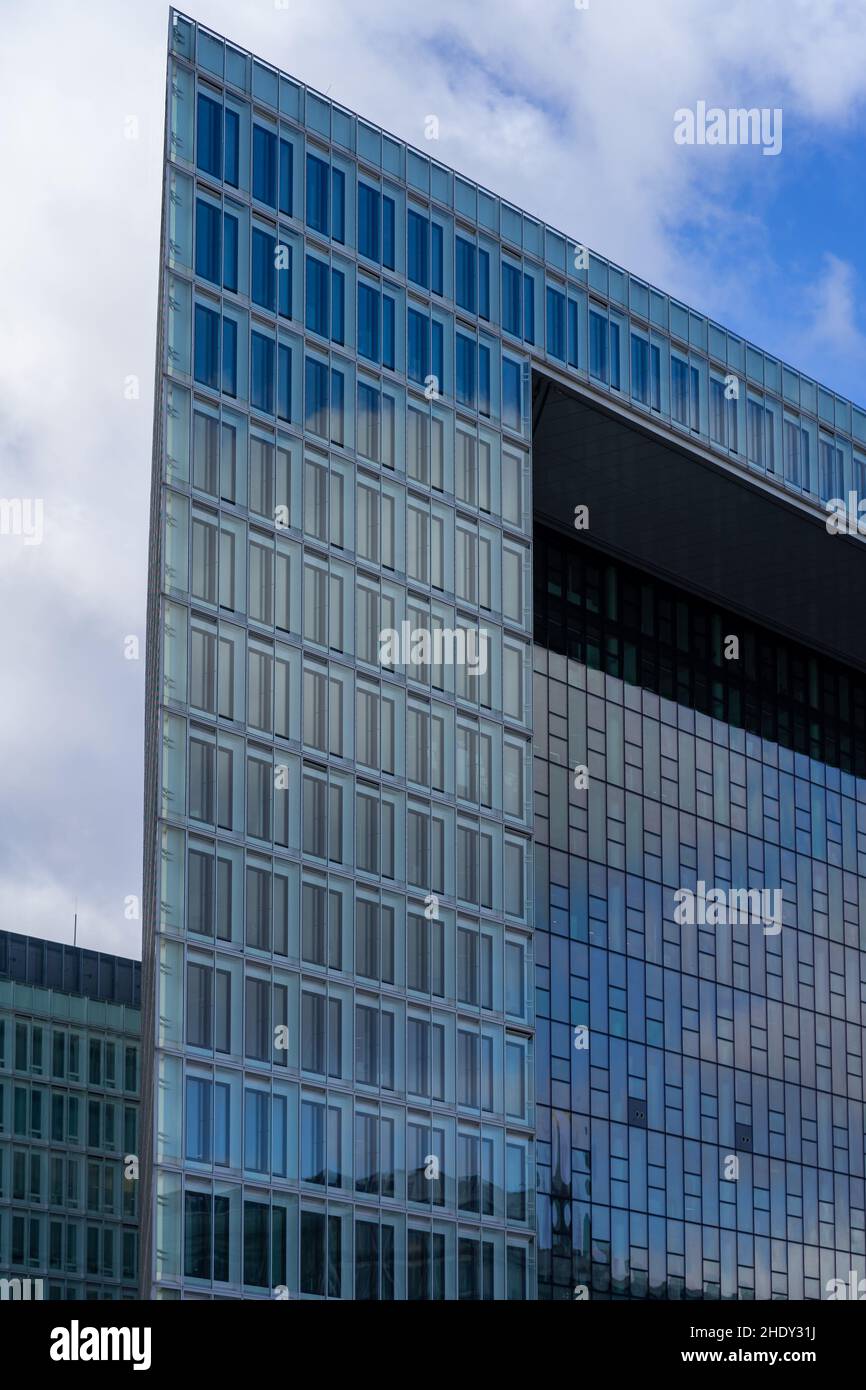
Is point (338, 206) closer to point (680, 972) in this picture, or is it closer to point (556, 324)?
point (556, 324)

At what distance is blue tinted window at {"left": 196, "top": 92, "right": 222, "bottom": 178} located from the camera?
54000mm

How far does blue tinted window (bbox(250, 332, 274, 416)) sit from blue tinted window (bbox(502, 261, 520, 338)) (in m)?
9.03

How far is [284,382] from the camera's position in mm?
54469

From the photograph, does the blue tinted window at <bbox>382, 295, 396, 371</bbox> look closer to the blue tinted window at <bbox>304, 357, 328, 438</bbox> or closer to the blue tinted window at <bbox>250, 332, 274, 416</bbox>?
the blue tinted window at <bbox>304, 357, 328, 438</bbox>

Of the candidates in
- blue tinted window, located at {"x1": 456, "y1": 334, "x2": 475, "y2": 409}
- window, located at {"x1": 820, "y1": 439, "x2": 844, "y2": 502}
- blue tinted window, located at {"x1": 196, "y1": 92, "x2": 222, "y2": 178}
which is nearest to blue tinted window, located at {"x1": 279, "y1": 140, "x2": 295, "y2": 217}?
blue tinted window, located at {"x1": 196, "y1": 92, "x2": 222, "y2": 178}

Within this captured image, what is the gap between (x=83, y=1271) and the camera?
303 ft

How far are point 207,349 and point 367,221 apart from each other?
7.11 meters

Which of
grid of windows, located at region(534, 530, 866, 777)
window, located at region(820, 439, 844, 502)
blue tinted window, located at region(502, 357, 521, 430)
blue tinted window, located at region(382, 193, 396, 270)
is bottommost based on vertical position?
grid of windows, located at region(534, 530, 866, 777)

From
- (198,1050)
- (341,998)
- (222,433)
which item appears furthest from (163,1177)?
(222,433)

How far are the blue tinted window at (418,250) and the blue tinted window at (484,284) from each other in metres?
2.03

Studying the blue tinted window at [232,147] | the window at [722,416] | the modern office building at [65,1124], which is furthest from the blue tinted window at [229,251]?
the modern office building at [65,1124]

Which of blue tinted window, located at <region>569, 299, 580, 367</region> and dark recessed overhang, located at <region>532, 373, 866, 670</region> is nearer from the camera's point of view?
blue tinted window, located at <region>569, 299, 580, 367</region>

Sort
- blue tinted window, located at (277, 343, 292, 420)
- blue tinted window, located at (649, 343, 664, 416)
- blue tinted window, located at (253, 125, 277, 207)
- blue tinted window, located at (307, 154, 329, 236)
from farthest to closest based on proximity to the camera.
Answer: blue tinted window, located at (649, 343, 664, 416) → blue tinted window, located at (307, 154, 329, 236) → blue tinted window, located at (253, 125, 277, 207) → blue tinted window, located at (277, 343, 292, 420)
